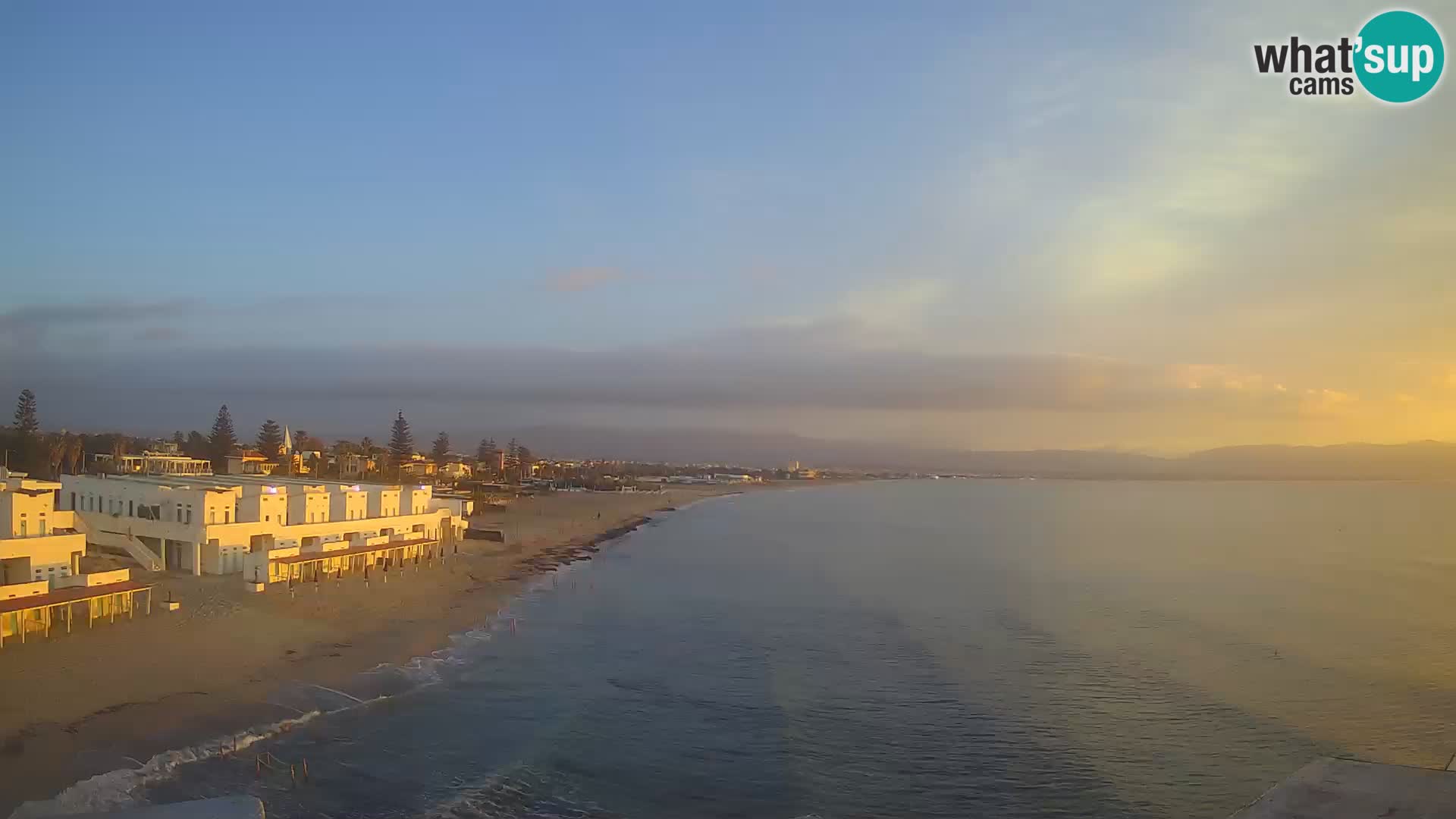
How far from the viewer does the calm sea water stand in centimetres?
1569

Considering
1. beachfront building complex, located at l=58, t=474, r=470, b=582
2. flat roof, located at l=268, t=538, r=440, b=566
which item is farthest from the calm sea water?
beachfront building complex, located at l=58, t=474, r=470, b=582

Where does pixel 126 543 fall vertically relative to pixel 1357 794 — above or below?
above

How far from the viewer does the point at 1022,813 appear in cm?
1527

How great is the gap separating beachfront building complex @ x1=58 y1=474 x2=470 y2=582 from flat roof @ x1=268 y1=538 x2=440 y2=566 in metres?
0.14

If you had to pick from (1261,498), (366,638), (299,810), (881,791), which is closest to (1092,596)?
(881,791)

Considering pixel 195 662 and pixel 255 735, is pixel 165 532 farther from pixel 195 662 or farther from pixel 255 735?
pixel 255 735

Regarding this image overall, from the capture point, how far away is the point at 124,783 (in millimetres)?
14078

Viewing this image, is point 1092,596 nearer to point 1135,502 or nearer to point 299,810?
point 299,810

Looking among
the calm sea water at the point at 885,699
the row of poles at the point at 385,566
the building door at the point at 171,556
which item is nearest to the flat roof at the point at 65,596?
the row of poles at the point at 385,566

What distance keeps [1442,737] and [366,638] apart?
93.4 feet

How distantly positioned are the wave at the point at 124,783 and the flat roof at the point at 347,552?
14.4 metres

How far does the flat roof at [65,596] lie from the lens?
20.5 meters

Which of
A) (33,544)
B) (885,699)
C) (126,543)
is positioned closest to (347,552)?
(126,543)

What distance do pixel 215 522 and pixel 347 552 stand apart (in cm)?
487
